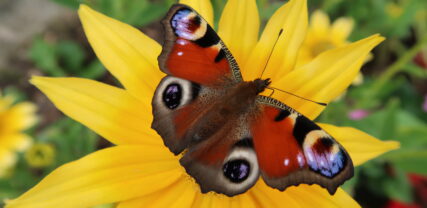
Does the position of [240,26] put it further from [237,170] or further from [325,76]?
[237,170]

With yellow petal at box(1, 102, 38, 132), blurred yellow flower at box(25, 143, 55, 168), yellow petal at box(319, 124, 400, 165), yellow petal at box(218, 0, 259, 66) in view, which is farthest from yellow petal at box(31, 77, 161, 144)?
yellow petal at box(1, 102, 38, 132)

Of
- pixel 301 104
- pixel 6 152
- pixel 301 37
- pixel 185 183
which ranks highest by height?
pixel 301 37

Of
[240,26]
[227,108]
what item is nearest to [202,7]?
[240,26]

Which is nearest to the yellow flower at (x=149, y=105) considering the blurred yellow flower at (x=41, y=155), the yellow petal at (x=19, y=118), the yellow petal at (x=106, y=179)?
the yellow petal at (x=106, y=179)

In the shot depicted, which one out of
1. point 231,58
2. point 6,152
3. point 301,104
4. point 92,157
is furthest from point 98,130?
point 6,152

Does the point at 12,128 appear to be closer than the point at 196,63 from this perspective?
No

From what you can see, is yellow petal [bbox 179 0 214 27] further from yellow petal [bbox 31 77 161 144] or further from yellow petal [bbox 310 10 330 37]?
yellow petal [bbox 310 10 330 37]

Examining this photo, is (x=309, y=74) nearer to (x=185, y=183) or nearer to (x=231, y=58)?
(x=231, y=58)
